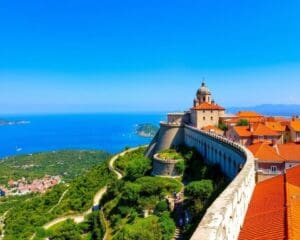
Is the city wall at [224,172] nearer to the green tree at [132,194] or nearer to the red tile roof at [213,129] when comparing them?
the red tile roof at [213,129]

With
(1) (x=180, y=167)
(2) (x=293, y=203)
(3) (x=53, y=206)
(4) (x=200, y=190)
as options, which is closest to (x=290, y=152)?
(4) (x=200, y=190)

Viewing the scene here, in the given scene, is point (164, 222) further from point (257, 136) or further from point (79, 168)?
point (79, 168)

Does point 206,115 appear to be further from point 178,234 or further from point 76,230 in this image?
point 178,234

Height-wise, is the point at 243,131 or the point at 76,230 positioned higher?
the point at 243,131

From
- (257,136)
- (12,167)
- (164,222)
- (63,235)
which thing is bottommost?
(12,167)

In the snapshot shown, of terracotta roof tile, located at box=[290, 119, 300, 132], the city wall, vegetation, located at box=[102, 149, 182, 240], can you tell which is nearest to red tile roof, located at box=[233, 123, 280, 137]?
terracotta roof tile, located at box=[290, 119, 300, 132]

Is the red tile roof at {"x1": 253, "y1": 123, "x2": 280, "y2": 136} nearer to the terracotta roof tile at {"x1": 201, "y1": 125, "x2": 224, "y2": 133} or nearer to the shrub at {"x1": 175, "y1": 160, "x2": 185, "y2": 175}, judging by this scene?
the terracotta roof tile at {"x1": 201, "y1": 125, "x2": 224, "y2": 133}

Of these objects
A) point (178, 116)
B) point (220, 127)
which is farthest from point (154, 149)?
point (220, 127)
